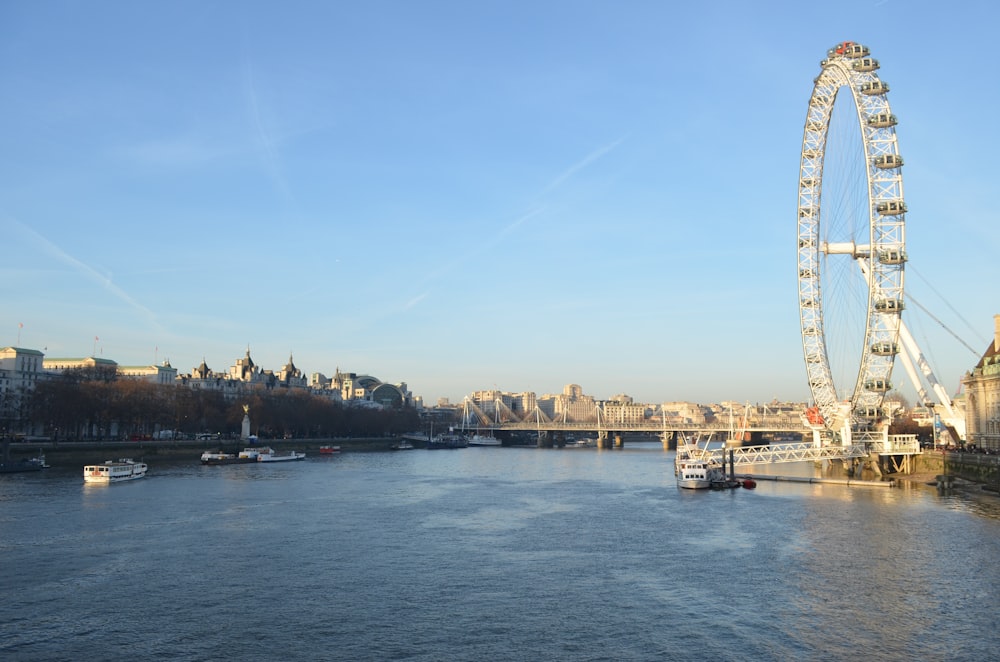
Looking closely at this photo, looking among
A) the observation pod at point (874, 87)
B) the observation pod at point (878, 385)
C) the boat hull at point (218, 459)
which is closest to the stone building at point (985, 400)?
the observation pod at point (878, 385)

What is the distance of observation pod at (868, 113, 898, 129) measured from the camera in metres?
61.6

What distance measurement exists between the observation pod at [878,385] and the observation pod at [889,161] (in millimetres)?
16678

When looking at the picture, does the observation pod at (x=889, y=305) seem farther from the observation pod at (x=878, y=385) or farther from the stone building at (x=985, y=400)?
the stone building at (x=985, y=400)

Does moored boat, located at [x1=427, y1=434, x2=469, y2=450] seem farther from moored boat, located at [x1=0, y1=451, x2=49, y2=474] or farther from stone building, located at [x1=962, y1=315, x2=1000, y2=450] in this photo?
stone building, located at [x1=962, y1=315, x2=1000, y2=450]

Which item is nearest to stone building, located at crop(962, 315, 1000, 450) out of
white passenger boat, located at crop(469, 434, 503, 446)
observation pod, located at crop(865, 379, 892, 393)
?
observation pod, located at crop(865, 379, 892, 393)

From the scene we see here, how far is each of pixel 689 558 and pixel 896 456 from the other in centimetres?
5094

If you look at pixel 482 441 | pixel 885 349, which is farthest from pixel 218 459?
pixel 482 441

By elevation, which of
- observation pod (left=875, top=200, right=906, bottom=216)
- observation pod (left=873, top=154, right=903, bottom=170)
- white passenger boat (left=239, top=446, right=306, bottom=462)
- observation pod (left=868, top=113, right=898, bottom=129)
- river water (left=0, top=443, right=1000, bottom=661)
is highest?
observation pod (left=868, top=113, right=898, bottom=129)

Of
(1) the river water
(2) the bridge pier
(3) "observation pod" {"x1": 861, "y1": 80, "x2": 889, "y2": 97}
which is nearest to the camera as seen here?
(1) the river water

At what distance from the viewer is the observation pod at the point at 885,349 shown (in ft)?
210

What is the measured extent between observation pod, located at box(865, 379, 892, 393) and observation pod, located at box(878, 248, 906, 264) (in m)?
9.51

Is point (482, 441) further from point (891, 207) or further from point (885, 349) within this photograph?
point (891, 207)

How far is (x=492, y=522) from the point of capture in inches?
1799

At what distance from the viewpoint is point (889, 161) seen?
→ 202 ft
